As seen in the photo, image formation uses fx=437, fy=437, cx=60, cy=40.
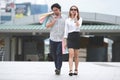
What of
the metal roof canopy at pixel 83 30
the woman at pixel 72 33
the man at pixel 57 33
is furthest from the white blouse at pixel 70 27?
the metal roof canopy at pixel 83 30

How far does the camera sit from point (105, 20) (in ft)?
107

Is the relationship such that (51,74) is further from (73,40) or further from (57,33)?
(73,40)

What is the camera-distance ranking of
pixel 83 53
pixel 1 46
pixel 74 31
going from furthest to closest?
1. pixel 83 53
2. pixel 1 46
3. pixel 74 31

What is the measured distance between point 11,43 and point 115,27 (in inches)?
302

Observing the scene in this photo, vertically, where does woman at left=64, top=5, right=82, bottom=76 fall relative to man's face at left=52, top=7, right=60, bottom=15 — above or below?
below

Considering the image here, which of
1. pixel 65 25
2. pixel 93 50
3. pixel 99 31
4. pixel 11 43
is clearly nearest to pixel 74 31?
pixel 65 25

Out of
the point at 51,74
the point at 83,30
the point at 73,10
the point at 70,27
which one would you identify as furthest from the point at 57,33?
the point at 83,30

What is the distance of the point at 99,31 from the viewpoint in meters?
28.2

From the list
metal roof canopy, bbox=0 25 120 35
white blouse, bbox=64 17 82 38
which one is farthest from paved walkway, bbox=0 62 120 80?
metal roof canopy, bbox=0 25 120 35

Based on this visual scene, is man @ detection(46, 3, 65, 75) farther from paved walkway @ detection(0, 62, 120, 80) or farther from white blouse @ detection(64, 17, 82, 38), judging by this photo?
paved walkway @ detection(0, 62, 120, 80)

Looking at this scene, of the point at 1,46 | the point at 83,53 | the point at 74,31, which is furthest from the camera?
the point at 83,53

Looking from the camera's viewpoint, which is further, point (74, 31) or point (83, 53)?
point (83, 53)

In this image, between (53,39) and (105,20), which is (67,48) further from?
(105,20)

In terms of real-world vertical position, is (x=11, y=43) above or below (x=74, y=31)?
below
